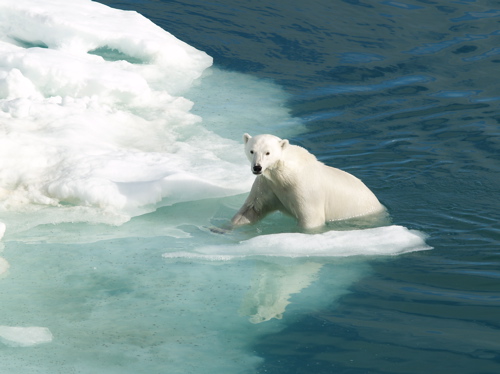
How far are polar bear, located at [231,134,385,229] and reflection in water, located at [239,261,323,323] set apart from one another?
65cm

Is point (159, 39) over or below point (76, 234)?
over

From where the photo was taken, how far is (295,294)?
201 inches

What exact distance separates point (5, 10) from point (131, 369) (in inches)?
295

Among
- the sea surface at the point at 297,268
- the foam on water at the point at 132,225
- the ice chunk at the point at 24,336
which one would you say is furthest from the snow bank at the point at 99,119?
the ice chunk at the point at 24,336

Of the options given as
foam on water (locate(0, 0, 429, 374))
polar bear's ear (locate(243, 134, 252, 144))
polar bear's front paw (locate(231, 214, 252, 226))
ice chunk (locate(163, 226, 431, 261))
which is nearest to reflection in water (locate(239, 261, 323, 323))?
foam on water (locate(0, 0, 429, 374))

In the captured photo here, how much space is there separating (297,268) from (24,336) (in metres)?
1.98

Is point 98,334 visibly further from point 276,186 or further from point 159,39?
point 159,39

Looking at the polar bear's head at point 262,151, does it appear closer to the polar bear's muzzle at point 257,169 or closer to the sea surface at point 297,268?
the polar bear's muzzle at point 257,169

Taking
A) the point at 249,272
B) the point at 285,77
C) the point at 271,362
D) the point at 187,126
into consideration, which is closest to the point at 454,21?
the point at 285,77

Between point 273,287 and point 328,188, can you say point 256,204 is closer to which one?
point 328,188

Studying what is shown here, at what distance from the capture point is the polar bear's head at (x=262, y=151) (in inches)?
219

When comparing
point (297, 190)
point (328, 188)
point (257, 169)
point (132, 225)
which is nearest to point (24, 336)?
point (132, 225)

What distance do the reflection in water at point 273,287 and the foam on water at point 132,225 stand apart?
0.02 metres

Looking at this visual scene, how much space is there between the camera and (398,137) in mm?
8641
